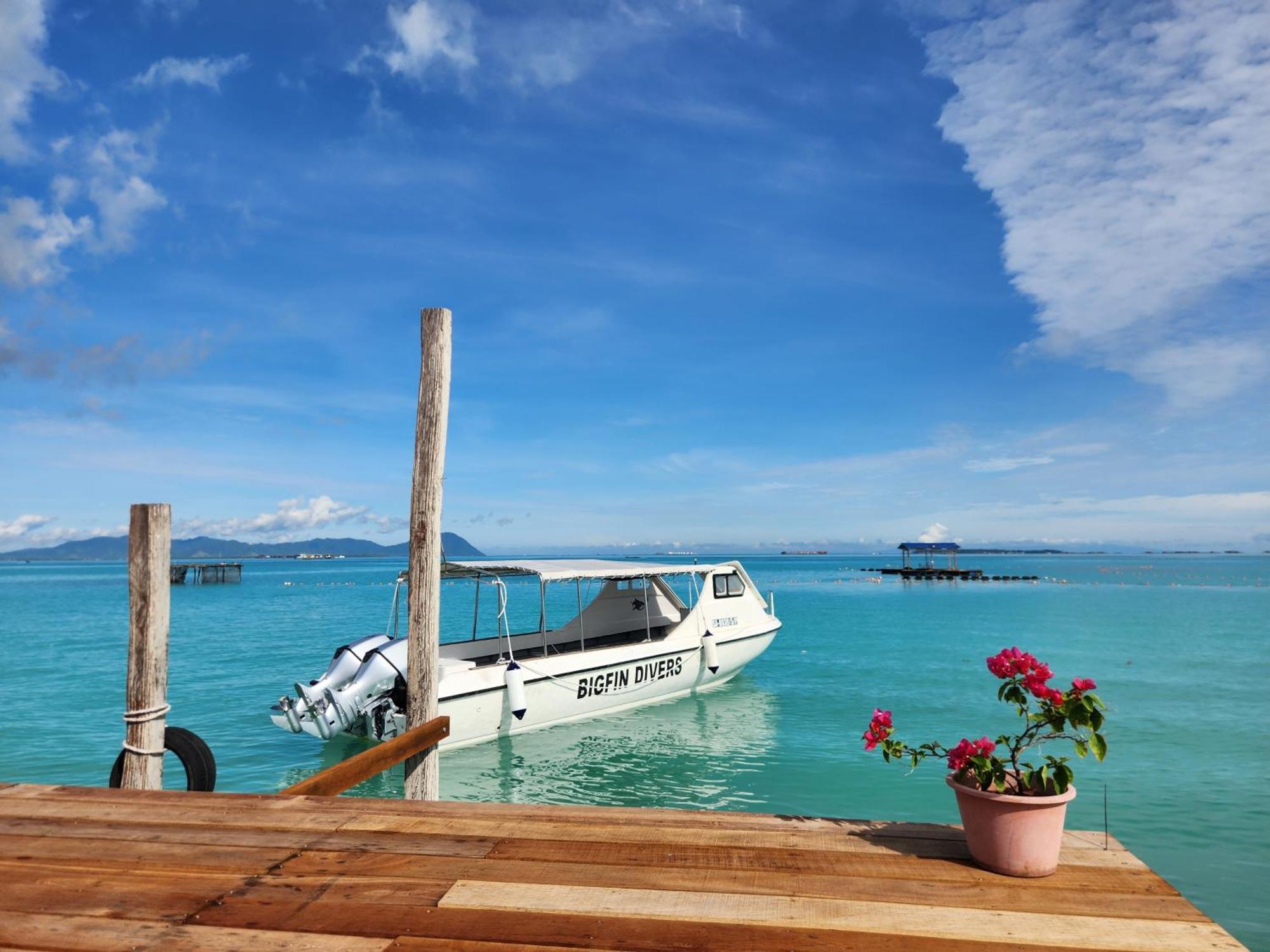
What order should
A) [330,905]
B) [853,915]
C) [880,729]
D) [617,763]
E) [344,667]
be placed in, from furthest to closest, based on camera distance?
[617,763]
[344,667]
[880,729]
[330,905]
[853,915]

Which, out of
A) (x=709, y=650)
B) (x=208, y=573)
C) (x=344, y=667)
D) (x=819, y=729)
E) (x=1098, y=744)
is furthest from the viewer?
(x=208, y=573)

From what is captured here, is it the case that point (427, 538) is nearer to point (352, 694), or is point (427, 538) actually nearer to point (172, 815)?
point (172, 815)

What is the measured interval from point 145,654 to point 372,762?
1884 mm

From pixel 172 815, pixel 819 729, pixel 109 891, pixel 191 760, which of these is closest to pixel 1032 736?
pixel 109 891

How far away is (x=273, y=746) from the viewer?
13.8 meters

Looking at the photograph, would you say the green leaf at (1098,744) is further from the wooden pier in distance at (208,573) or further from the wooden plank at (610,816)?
the wooden pier in distance at (208,573)

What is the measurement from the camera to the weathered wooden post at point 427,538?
636 cm

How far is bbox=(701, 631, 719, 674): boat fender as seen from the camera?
15664 mm

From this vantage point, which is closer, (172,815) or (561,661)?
(172,815)

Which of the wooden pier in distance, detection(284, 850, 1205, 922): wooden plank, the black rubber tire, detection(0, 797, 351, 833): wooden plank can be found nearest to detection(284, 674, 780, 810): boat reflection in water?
the black rubber tire

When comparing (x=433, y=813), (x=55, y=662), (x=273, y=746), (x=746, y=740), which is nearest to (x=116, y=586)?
(x=55, y=662)

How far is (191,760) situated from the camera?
18.8ft

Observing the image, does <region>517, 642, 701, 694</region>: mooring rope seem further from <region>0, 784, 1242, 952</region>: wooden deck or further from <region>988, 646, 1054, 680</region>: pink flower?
<region>988, 646, 1054, 680</region>: pink flower

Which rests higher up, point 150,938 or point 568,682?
point 150,938
